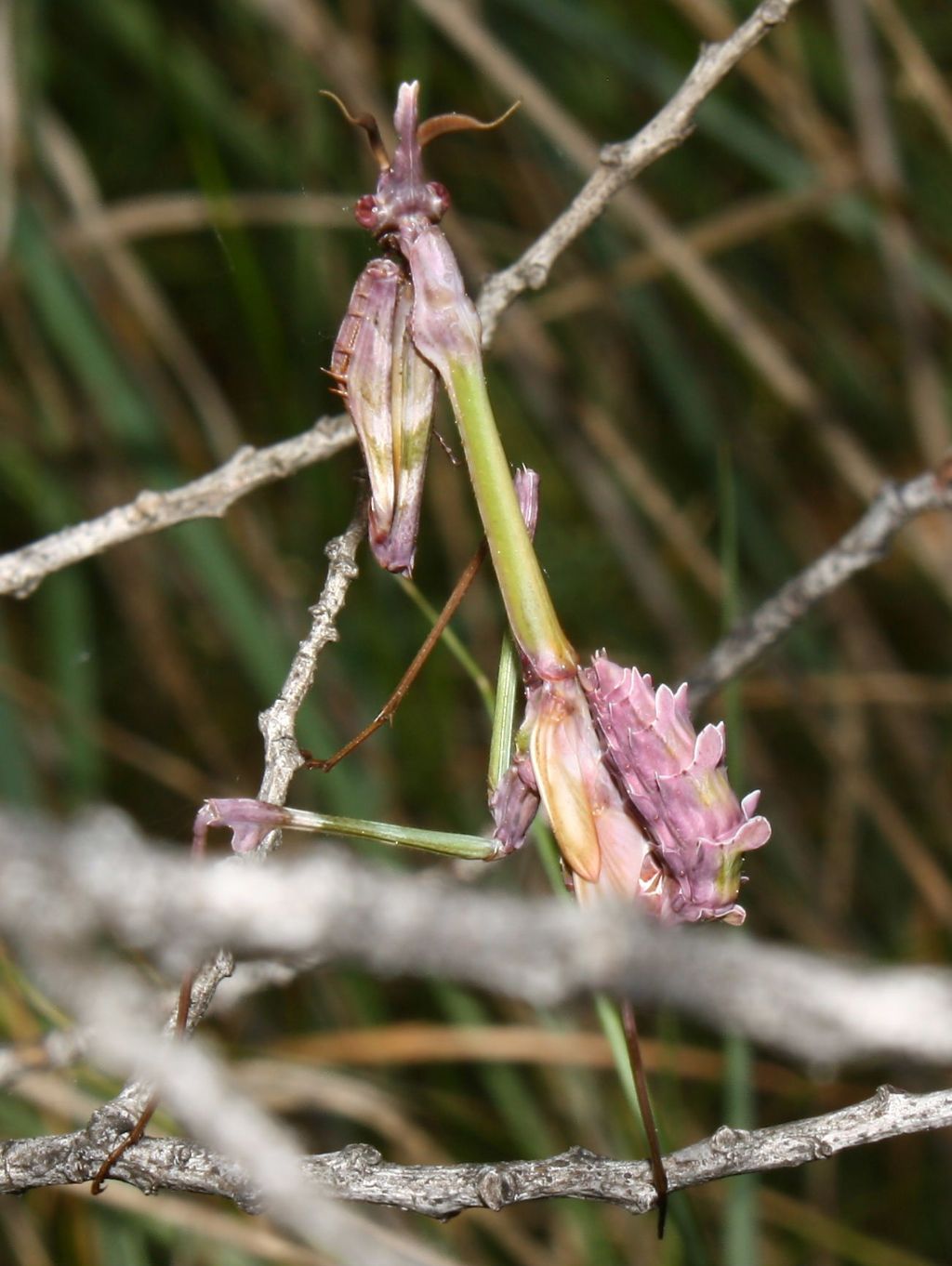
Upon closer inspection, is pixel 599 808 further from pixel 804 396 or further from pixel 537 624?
pixel 804 396

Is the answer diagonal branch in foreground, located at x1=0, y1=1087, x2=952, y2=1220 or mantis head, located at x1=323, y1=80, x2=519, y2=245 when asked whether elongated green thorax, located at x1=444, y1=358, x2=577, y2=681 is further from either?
diagonal branch in foreground, located at x1=0, y1=1087, x2=952, y2=1220

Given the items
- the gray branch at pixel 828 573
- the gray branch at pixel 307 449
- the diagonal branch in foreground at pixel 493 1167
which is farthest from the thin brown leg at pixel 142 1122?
the gray branch at pixel 828 573

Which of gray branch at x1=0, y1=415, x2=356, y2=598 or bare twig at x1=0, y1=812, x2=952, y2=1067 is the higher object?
gray branch at x1=0, y1=415, x2=356, y2=598

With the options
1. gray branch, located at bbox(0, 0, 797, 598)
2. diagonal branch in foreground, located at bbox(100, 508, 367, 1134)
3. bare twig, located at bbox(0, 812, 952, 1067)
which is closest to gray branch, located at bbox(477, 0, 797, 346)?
gray branch, located at bbox(0, 0, 797, 598)

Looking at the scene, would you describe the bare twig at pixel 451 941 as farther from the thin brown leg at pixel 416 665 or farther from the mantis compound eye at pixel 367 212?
the mantis compound eye at pixel 367 212

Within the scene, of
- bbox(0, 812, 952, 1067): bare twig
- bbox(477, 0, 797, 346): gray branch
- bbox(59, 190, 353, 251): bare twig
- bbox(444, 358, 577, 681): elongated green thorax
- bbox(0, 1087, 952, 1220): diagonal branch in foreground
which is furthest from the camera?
bbox(59, 190, 353, 251): bare twig
